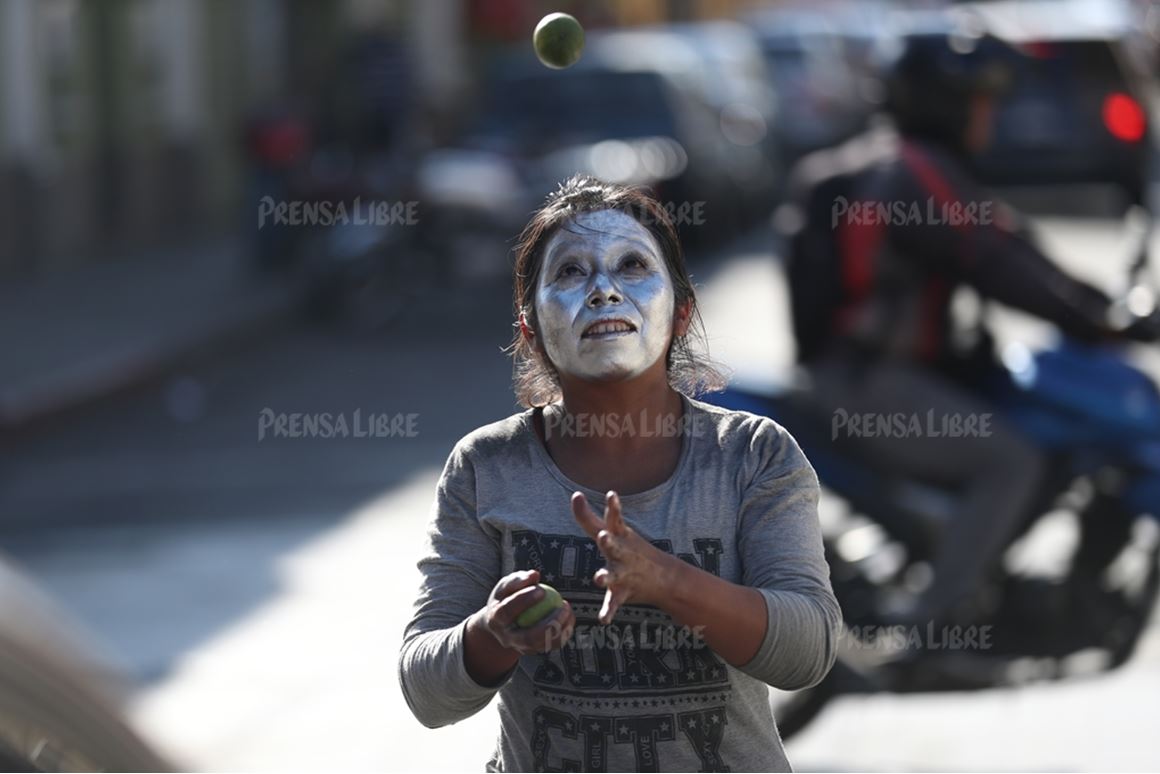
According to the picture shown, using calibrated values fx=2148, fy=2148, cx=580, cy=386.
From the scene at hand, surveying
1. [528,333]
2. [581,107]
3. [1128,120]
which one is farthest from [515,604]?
[581,107]

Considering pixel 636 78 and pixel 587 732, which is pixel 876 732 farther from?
pixel 636 78

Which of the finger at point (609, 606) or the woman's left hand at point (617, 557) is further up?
the woman's left hand at point (617, 557)

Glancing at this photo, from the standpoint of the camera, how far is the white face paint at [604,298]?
276cm

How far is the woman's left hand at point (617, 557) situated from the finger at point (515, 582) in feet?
0.24

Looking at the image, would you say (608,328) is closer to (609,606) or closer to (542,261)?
(542,261)

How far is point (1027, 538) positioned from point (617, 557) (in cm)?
382

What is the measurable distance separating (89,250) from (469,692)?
1780 centimetres

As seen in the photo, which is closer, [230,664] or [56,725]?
[56,725]

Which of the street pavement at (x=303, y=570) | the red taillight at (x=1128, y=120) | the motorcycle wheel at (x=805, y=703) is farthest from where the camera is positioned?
the red taillight at (x=1128, y=120)

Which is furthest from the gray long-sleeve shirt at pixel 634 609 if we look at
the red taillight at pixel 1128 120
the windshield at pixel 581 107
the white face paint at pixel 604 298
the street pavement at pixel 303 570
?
the windshield at pixel 581 107

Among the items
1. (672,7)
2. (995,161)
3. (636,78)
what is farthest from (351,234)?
(672,7)

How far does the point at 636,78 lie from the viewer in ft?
63.9

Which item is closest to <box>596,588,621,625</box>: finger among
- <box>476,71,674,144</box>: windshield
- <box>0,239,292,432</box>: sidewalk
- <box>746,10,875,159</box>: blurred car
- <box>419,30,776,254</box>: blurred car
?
<box>0,239,292,432</box>: sidewalk

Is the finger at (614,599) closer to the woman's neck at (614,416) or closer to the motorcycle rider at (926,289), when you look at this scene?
the woman's neck at (614,416)
